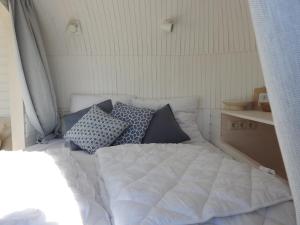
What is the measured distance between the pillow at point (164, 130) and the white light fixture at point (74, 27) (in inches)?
46.3

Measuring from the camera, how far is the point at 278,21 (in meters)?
0.35

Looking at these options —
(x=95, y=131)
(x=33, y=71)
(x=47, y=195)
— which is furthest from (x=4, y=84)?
(x=47, y=195)

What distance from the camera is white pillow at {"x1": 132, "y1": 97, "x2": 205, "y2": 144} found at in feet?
7.97

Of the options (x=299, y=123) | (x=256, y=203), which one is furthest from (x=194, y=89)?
(x=299, y=123)

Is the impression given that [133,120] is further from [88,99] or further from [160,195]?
[160,195]

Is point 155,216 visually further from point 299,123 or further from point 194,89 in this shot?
point 194,89

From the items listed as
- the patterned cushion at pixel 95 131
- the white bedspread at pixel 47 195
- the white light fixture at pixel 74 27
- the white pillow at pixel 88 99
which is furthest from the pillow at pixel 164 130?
the white light fixture at pixel 74 27

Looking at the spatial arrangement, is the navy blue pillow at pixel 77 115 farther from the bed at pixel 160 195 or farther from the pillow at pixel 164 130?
the bed at pixel 160 195

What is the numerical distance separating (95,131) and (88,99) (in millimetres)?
612

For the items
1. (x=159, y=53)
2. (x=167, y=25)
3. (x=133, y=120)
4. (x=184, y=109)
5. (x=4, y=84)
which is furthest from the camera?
(x=4, y=84)

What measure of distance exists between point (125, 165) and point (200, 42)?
186 cm

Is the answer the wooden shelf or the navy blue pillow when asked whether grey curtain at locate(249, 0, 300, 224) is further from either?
the navy blue pillow

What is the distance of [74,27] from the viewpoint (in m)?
Result: 2.47

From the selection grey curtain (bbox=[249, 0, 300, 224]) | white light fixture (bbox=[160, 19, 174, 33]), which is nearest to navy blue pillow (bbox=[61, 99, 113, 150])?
white light fixture (bbox=[160, 19, 174, 33])
